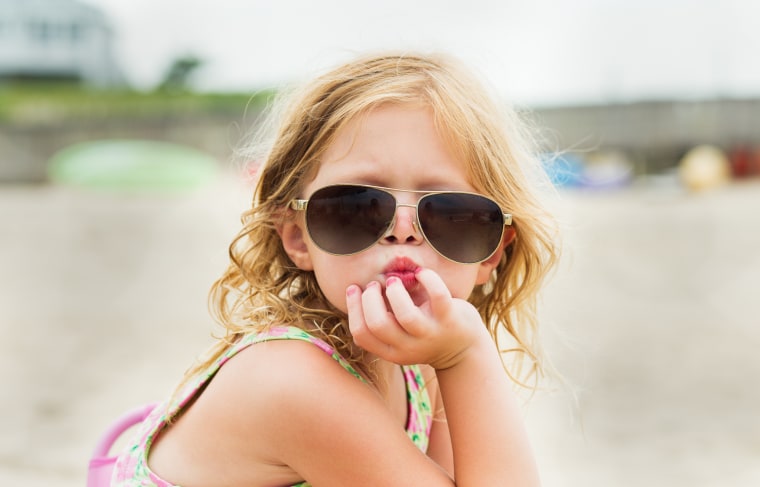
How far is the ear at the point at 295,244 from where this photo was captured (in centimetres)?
175

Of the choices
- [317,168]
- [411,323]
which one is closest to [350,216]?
[317,168]

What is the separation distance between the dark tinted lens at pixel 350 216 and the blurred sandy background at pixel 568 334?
66 cm

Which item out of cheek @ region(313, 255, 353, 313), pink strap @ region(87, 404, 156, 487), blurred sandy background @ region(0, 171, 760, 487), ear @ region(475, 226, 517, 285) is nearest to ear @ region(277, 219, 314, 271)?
cheek @ region(313, 255, 353, 313)

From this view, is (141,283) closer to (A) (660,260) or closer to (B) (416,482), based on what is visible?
(A) (660,260)

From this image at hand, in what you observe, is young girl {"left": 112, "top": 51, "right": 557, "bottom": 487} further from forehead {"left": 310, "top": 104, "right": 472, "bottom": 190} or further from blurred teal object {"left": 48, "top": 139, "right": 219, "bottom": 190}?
blurred teal object {"left": 48, "top": 139, "right": 219, "bottom": 190}

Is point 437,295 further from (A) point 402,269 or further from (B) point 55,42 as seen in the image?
(B) point 55,42

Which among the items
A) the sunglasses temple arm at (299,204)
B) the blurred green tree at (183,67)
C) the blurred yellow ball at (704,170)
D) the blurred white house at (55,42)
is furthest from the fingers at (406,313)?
the blurred green tree at (183,67)

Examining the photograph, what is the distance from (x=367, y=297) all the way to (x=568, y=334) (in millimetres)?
5042

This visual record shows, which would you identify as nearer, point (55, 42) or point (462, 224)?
point (462, 224)

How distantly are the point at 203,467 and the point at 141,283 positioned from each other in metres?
6.93

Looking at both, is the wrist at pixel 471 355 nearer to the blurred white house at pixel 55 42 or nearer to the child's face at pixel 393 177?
the child's face at pixel 393 177

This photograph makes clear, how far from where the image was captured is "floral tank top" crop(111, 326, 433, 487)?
1.55m

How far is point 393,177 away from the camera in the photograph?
1576 millimetres

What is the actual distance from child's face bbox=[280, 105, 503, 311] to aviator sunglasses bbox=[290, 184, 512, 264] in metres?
0.02
